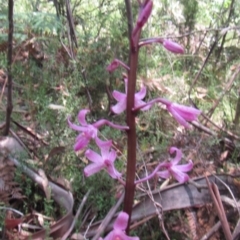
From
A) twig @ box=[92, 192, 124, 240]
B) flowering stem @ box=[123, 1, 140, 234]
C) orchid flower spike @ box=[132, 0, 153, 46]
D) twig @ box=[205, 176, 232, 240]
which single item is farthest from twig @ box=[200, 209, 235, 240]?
orchid flower spike @ box=[132, 0, 153, 46]

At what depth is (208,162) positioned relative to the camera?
2.17m

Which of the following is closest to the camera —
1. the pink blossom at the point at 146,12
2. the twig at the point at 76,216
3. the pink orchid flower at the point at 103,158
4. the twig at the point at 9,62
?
the pink blossom at the point at 146,12

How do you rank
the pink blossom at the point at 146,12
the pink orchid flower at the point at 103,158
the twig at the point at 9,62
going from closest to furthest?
the pink blossom at the point at 146,12, the pink orchid flower at the point at 103,158, the twig at the point at 9,62

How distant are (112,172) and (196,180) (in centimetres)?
75

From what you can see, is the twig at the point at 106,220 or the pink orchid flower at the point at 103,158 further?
the twig at the point at 106,220

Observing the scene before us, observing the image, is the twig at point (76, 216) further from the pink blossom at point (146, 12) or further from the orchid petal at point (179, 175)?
the pink blossom at point (146, 12)

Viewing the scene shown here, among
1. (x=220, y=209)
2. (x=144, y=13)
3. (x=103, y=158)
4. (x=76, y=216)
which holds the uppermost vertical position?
(x=144, y=13)

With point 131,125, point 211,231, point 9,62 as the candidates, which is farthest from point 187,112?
point 9,62

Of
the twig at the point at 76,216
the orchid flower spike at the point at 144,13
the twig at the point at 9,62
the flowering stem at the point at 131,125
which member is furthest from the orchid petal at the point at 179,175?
the twig at the point at 9,62

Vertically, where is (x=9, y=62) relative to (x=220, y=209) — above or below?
above

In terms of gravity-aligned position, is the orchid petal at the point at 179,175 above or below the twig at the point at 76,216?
above

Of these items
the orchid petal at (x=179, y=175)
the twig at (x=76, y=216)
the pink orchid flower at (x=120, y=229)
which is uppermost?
the orchid petal at (x=179, y=175)

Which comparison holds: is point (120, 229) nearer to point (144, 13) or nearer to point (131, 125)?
point (131, 125)

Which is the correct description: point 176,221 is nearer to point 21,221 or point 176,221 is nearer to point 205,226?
point 205,226
